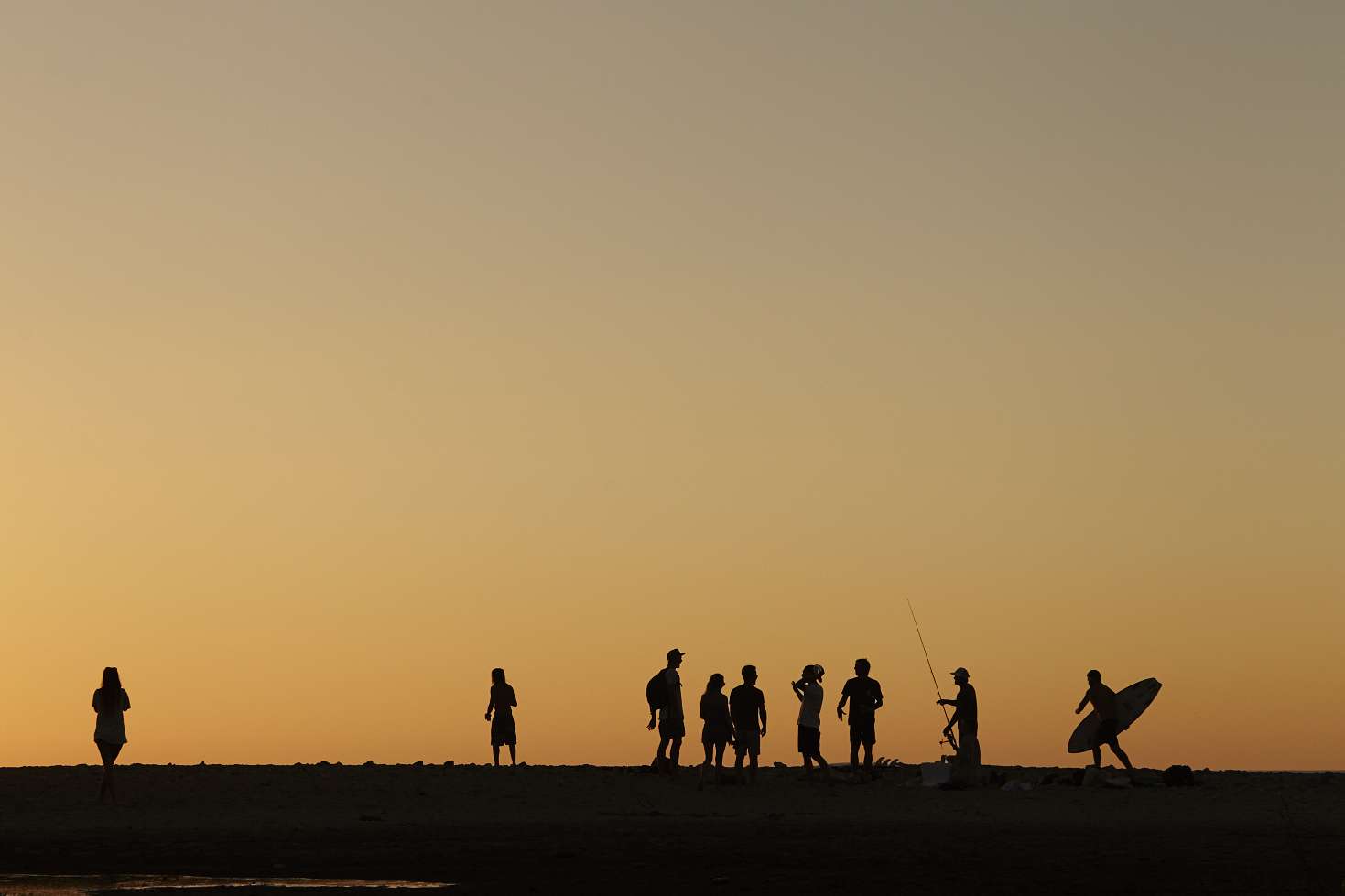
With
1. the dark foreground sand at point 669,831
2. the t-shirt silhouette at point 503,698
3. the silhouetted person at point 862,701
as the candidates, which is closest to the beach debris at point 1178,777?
the dark foreground sand at point 669,831

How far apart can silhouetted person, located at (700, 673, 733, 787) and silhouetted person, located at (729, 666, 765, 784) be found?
10.0 inches

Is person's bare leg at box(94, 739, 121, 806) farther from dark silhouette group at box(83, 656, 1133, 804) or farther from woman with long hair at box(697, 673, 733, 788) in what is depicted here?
woman with long hair at box(697, 673, 733, 788)

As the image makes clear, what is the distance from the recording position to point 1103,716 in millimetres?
29875

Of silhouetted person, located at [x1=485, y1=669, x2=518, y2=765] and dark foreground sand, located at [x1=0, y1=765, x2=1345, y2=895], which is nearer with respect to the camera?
dark foreground sand, located at [x1=0, y1=765, x2=1345, y2=895]

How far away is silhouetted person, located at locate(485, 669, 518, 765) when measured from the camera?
110 feet

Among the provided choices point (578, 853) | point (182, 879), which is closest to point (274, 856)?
point (182, 879)

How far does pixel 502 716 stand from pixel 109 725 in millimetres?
7610

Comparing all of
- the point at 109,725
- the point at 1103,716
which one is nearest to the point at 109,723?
the point at 109,725

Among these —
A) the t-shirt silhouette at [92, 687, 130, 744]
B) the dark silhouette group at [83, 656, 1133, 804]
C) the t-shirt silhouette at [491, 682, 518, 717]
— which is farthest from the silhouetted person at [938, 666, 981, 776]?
the t-shirt silhouette at [92, 687, 130, 744]

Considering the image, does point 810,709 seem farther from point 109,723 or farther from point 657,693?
point 109,723

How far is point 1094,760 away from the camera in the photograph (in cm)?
3014

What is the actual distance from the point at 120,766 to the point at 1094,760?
17.1 meters

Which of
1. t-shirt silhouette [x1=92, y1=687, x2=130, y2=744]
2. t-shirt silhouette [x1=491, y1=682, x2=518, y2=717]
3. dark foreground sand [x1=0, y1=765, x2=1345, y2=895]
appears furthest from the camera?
t-shirt silhouette [x1=491, y1=682, x2=518, y2=717]

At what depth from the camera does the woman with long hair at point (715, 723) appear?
30.0 metres
